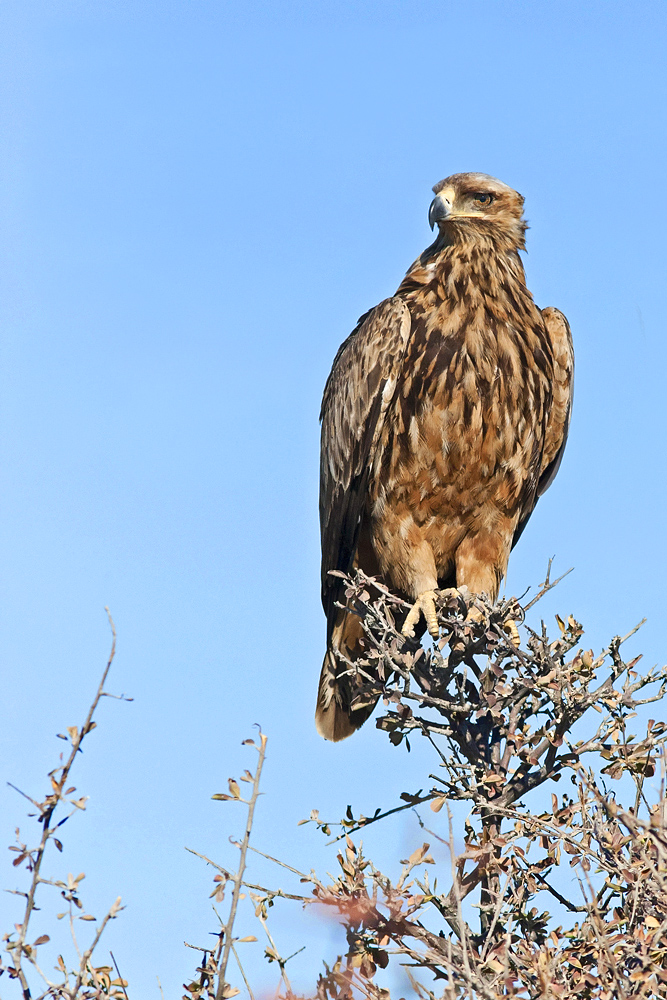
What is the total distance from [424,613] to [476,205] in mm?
2172

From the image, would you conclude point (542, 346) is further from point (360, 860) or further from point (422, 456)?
point (360, 860)

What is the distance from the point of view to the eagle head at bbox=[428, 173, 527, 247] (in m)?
5.62

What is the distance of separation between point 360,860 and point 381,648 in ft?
3.12

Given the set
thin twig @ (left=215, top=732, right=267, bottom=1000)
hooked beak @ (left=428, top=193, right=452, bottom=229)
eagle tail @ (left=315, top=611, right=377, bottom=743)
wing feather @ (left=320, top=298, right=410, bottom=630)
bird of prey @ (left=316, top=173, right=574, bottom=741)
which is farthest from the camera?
hooked beak @ (left=428, top=193, right=452, bottom=229)

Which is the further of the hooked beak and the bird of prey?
the hooked beak

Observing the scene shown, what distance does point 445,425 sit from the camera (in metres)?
5.02

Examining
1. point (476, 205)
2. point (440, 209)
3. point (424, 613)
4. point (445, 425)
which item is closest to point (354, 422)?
point (445, 425)

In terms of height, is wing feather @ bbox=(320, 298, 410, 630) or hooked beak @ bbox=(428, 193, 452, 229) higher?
hooked beak @ bbox=(428, 193, 452, 229)

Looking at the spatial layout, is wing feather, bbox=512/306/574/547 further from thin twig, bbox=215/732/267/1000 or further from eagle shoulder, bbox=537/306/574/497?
thin twig, bbox=215/732/267/1000

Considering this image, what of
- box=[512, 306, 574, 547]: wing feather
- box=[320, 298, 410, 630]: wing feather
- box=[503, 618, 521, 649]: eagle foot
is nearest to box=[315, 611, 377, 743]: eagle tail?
box=[320, 298, 410, 630]: wing feather

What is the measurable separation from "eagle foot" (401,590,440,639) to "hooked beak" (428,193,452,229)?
1923 mm

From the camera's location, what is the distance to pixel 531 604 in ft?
14.0

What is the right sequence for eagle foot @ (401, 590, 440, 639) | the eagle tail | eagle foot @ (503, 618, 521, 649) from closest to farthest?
1. eagle foot @ (503, 618, 521, 649)
2. eagle foot @ (401, 590, 440, 639)
3. the eagle tail

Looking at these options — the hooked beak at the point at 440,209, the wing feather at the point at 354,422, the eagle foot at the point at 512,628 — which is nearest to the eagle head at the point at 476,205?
the hooked beak at the point at 440,209
